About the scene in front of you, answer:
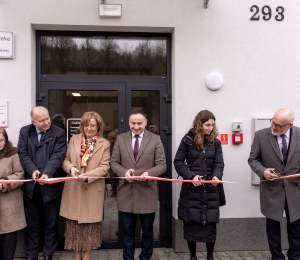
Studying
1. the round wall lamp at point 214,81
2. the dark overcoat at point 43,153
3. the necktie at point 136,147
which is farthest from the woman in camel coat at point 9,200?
the round wall lamp at point 214,81

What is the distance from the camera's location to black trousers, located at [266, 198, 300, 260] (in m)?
3.40

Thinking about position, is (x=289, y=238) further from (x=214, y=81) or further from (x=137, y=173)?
(x=214, y=81)

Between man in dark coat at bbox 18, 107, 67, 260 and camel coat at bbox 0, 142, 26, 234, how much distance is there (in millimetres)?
91

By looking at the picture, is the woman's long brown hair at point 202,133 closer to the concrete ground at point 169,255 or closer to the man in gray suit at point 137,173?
the man in gray suit at point 137,173

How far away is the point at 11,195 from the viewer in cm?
331

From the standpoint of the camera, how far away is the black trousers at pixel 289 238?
3402 millimetres

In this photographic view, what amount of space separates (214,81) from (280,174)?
1.63 meters

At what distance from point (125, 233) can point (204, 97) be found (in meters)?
2.27

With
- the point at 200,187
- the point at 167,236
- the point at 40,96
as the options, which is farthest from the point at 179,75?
the point at 167,236

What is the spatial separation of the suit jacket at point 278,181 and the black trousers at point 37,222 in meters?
2.63

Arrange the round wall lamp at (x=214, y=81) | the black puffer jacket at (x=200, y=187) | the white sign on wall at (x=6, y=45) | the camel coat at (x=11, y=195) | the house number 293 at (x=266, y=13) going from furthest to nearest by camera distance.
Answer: the house number 293 at (x=266, y=13), the round wall lamp at (x=214, y=81), the white sign on wall at (x=6, y=45), the black puffer jacket at (x=200, y=187), the camel coat at (x=11, y=195)

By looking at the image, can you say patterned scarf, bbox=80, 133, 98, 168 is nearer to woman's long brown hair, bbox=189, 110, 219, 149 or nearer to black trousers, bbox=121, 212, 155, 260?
black trousers, bbox=121, 212, 155, 260

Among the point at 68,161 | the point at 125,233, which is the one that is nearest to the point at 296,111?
the point at 125,233

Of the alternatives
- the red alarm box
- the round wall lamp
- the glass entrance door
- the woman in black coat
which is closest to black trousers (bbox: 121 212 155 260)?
the woman in black coat
